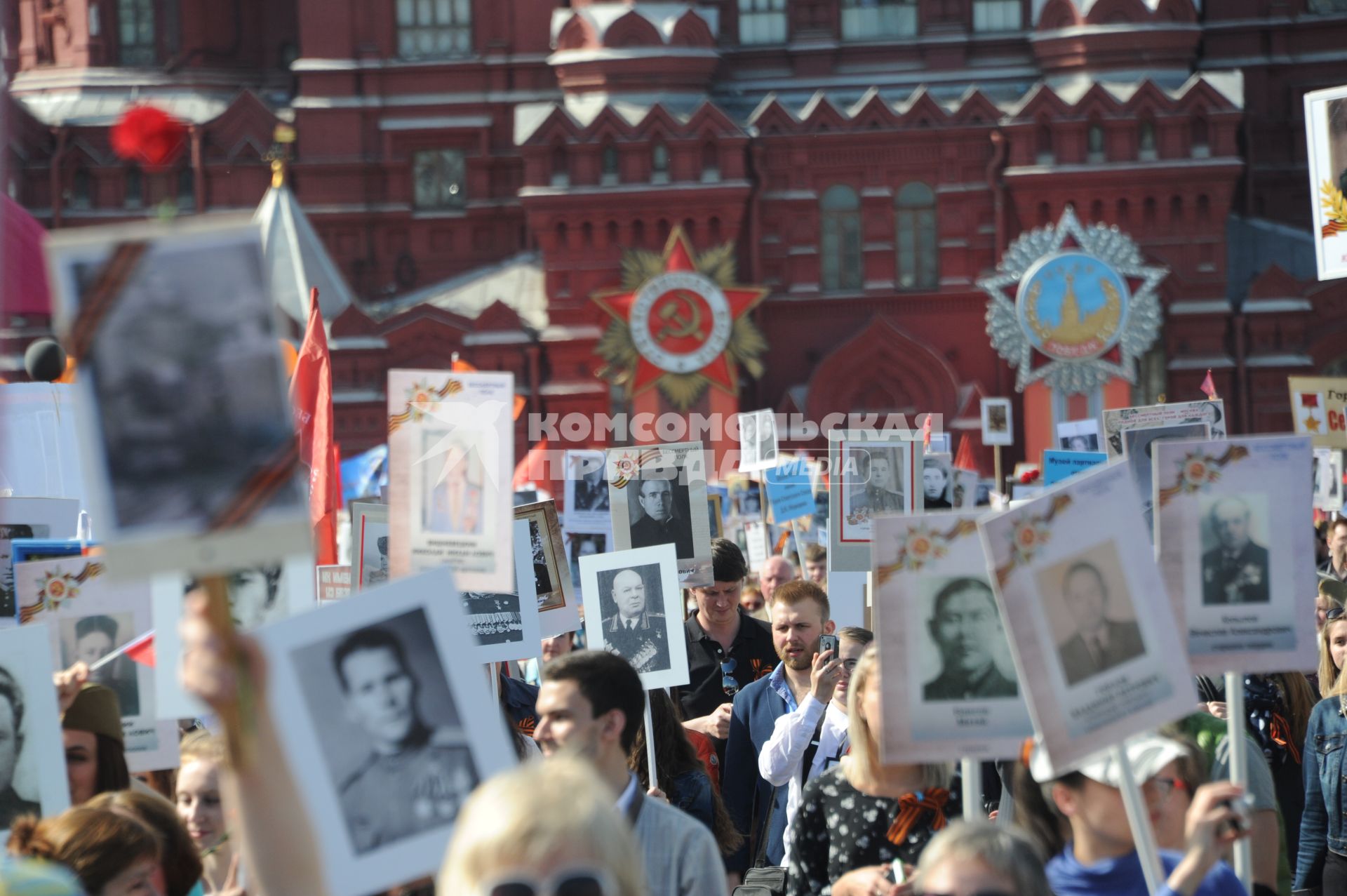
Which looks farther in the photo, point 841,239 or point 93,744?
point 841,239

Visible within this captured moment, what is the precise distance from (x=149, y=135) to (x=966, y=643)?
217 cm

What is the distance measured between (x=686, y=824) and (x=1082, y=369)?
22.5 metres

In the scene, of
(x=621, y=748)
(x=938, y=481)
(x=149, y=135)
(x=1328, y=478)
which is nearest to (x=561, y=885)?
(x=149, y=135)

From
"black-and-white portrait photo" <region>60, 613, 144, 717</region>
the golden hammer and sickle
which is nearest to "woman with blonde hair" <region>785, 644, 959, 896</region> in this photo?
"black-and-white portrait photo" <region>60, 613, 144, 717</region>

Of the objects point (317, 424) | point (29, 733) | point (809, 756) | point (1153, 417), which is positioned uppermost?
point (317, 424)

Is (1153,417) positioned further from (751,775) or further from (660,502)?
(751,775)

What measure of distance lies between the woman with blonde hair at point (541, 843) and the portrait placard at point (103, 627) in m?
2.89

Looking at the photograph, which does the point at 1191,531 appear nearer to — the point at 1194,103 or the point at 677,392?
the point at 677,392

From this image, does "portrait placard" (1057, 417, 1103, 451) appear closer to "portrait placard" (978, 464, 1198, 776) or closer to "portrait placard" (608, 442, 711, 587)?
"portrait placard" (608, 442, 711, 587)

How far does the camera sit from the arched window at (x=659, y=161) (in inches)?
1115

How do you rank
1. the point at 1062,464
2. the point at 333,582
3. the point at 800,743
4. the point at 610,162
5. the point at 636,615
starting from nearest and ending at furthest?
1. the point at 800,743
2. the point at 636,615
3. the point at 333,582
4. the point at 1062,464
5. the point at 610,162

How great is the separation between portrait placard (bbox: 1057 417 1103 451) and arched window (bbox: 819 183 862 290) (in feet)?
42.0

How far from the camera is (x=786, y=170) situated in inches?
1121

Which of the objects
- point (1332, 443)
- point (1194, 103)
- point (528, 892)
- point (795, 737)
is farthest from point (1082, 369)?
point (528, 892)
